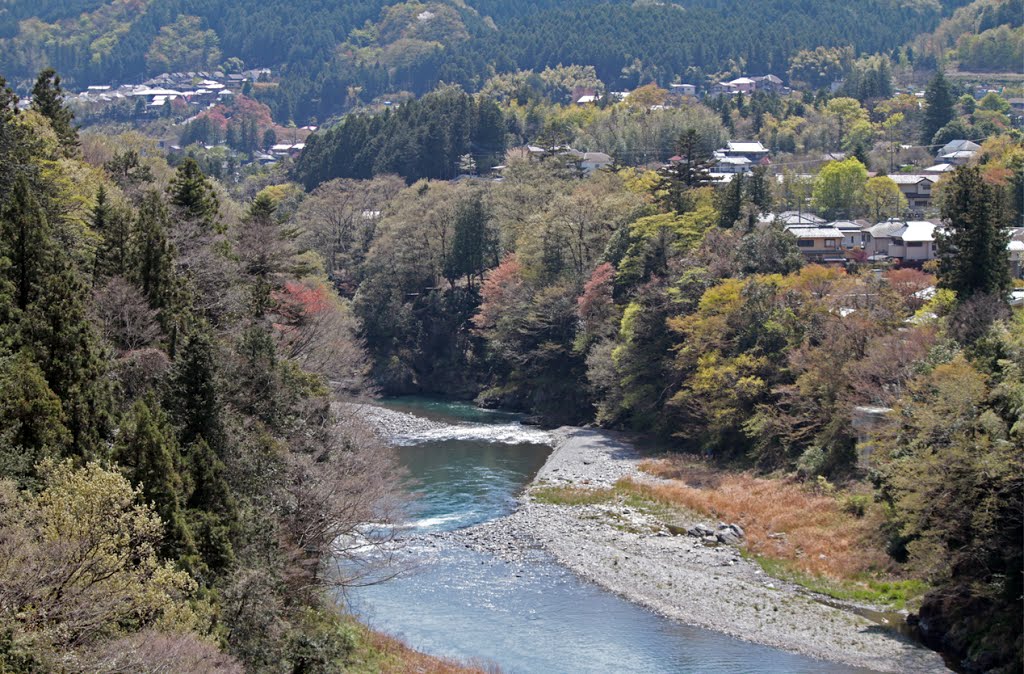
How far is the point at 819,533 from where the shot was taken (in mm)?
29594

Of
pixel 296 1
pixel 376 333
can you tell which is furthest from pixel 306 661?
pixel 296 1

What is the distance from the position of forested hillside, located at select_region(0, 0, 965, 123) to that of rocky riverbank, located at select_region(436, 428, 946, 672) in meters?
107

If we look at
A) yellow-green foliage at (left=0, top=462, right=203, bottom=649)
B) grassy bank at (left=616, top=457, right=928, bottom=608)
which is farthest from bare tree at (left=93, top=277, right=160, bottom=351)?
grassy bank at (left=616, top=457, right=928, bottom=608)

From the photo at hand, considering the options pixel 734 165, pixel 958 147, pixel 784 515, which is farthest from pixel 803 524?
pixel 734 165

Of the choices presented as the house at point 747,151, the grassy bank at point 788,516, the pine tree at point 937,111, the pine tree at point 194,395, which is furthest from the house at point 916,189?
the pine tree at point 194,395

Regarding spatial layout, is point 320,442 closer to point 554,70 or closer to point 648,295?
point 648,295

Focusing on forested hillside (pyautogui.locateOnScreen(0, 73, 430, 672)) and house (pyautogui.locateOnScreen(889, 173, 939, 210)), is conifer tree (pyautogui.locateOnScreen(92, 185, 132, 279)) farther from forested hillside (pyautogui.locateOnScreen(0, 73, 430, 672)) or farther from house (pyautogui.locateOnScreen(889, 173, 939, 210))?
house (pyautogui.locateOnScreen(889, 173, 939, 210))

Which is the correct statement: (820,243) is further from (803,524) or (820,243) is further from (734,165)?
(734,165)

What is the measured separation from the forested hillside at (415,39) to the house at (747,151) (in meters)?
54.4

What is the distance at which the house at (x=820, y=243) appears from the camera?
49219 millimetres

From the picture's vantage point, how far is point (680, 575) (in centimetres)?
2816

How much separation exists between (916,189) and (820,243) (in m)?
15.0

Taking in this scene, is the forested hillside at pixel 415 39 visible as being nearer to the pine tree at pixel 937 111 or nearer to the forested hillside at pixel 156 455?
the pine tree at pixel 937 111

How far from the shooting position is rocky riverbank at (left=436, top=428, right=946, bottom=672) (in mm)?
23675
